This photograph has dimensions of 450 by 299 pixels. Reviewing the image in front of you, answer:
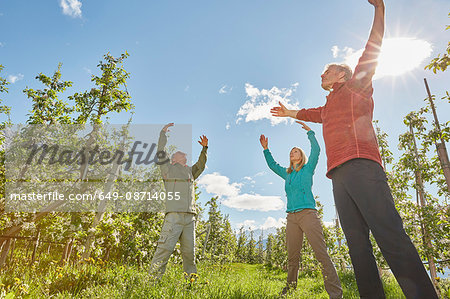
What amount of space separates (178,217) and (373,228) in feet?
9.85

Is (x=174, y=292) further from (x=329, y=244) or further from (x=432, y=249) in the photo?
(x=329, y=244)

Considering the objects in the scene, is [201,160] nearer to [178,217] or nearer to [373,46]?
[178,217]

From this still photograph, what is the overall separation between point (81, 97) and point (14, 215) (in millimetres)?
3874

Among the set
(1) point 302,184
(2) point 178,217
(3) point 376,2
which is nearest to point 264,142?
(1) point 302,184

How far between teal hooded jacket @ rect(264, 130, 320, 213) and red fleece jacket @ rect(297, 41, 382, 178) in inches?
62.7

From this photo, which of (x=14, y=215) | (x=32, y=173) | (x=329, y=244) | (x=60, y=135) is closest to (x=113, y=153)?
(x=60, y=135)

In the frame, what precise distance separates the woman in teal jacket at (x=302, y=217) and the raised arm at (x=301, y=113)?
3.00 feet

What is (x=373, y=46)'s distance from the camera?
2094mm

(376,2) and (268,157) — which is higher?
(376,2)

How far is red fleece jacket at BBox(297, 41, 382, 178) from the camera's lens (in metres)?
2.02

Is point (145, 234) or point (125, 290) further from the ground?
point (145, 234)

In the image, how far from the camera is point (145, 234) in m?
9.11

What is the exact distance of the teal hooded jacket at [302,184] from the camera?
12.4 feet

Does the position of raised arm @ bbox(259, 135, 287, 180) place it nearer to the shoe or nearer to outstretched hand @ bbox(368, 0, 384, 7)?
the shoe
